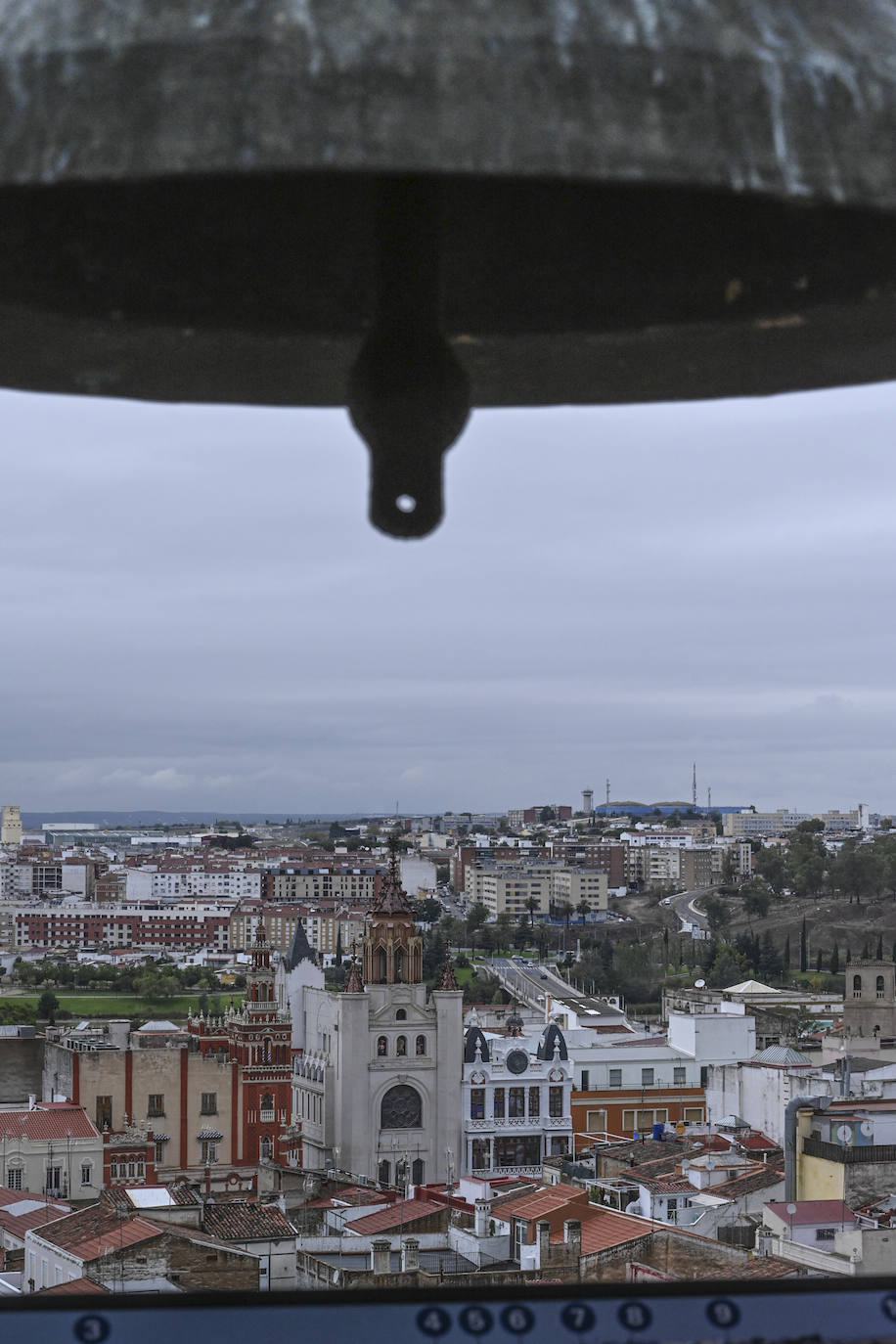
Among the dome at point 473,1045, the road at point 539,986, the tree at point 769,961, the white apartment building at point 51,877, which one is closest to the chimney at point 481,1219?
the dome at point 473,1045

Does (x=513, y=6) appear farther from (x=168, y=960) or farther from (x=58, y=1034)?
(x=168, y=960)

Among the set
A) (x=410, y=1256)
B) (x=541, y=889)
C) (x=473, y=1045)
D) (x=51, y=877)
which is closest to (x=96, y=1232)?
(x=410, y=1256)

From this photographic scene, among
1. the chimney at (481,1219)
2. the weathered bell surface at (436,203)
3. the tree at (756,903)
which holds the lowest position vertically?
the chimney at (481,1219)

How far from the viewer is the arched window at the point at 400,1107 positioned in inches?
795

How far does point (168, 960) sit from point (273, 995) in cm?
2174

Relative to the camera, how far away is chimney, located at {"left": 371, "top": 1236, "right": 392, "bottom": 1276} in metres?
9.60

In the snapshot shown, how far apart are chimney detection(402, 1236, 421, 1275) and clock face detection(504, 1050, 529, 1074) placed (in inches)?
364

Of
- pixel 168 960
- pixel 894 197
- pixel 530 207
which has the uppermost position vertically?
pixel 530 207

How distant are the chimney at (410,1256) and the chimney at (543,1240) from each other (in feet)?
2.17

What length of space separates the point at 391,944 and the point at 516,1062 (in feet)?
7.42

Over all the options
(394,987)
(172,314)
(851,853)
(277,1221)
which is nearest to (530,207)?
(172,314)

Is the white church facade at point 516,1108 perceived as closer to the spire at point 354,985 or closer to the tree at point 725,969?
the spire at point 354,985

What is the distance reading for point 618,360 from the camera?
3.68 ft

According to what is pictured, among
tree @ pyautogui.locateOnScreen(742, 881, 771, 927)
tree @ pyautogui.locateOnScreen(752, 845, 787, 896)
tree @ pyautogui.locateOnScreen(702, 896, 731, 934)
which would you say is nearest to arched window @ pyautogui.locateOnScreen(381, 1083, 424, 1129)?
tree @ pyautogui.locateOnScreen(702, 896, 731, 934)
